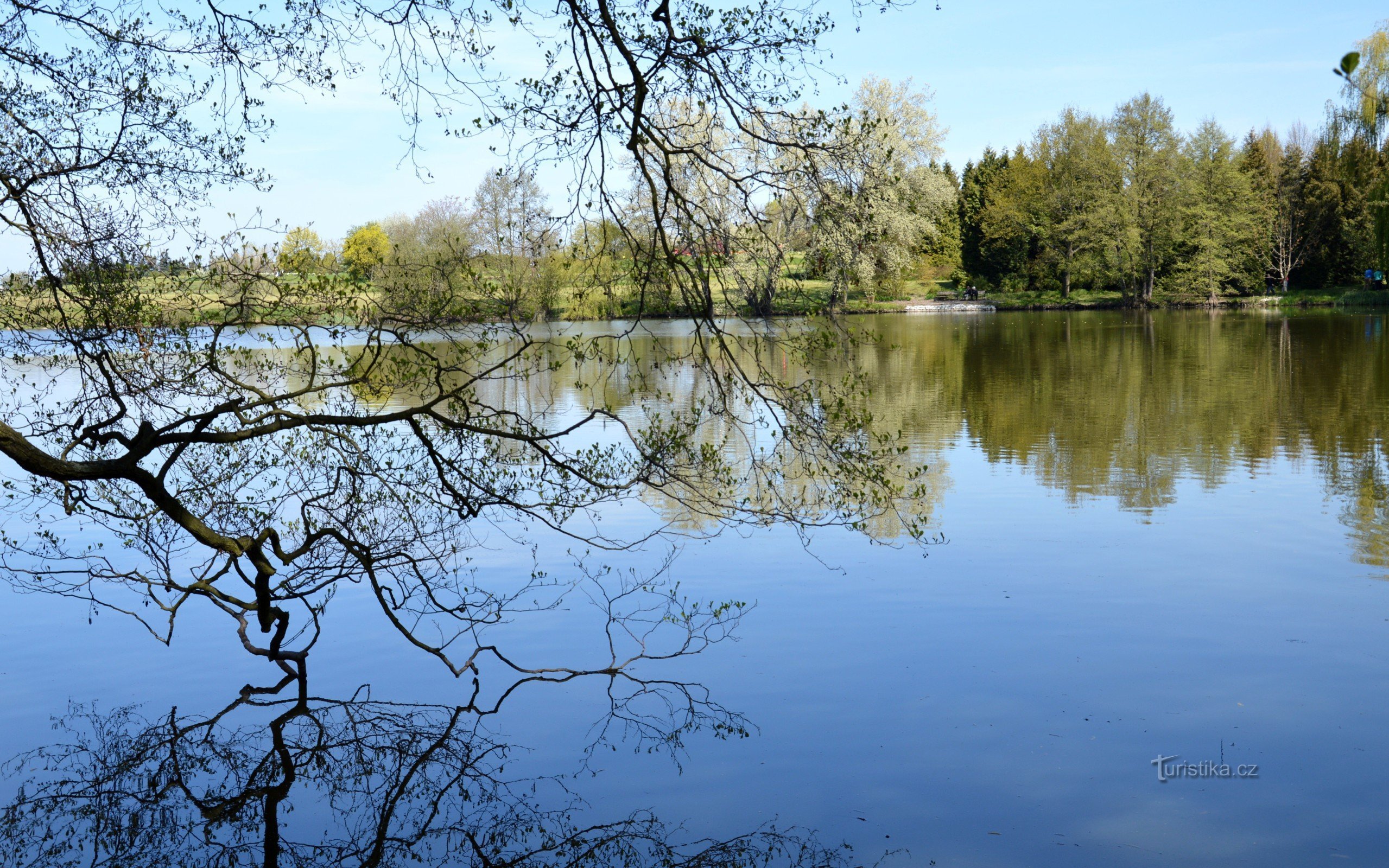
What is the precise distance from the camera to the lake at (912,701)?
5535 mm

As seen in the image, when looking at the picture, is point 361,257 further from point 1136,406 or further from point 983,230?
point 983,230

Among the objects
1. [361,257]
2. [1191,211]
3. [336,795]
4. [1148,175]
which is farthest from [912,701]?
[1148,175]

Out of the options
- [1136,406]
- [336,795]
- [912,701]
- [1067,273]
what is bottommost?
[336,795]

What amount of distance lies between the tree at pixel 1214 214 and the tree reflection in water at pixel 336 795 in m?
51.4

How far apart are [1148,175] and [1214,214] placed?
12.0ft

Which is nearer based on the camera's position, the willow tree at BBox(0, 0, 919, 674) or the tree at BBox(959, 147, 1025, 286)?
the willow tree at BBox(0, 0, 919, 674)

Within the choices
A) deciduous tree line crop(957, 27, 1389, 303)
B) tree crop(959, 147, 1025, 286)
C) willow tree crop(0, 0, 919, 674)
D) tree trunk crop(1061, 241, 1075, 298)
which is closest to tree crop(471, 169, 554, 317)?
willow tree crop(0, 0, 919, 674)

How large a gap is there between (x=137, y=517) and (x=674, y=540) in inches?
196

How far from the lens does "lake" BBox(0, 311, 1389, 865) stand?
554 centimetres

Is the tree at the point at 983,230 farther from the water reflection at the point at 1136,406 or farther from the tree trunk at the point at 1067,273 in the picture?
the water reflection at the point at 1136,406

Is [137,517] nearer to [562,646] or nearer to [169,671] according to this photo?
[169,671]

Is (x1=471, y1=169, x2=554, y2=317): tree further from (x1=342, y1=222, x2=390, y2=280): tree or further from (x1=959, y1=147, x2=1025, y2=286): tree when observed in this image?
(x1=959, y1=147, x2=1025, y2=286): tree

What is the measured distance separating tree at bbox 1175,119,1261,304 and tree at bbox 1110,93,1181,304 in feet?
2.43

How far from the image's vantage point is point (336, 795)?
20.4 feet
